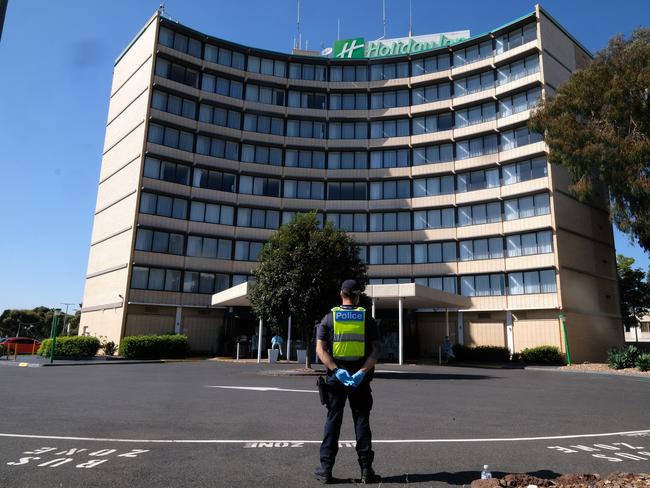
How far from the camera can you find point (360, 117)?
47875mm

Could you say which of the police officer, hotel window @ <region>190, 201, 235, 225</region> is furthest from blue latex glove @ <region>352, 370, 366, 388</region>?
hotel window @ <region>190, 201, 235, 225</region>

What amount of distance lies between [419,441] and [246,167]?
40.8 m

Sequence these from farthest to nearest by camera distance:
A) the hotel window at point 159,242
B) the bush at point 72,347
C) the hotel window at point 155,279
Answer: the hotel window at point 159,242 → the hotel window at point 155,279 → the bush at point 72,347

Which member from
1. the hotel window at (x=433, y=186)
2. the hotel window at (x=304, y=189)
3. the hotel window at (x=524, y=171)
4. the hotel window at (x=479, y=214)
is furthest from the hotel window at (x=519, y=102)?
the hotel window at (x=304, y=189)

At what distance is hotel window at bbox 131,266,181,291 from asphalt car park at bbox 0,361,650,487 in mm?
26592

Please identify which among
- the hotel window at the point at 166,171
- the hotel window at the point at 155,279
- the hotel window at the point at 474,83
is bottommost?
the hotel window at the point at 155,279

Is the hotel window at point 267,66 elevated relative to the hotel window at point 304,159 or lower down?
elevated

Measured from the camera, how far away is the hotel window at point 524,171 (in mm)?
39097

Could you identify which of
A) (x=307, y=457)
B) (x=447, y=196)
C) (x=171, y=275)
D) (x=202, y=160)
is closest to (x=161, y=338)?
(x=171, y=275)

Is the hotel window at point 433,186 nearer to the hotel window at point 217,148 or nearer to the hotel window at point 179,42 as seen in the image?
the hotel window at point 217,148

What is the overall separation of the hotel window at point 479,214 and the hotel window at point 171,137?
24.5 meters

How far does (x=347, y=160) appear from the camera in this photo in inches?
1874

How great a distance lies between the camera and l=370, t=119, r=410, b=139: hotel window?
47.2m

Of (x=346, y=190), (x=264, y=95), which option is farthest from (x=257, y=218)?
(x=264, y=95)
